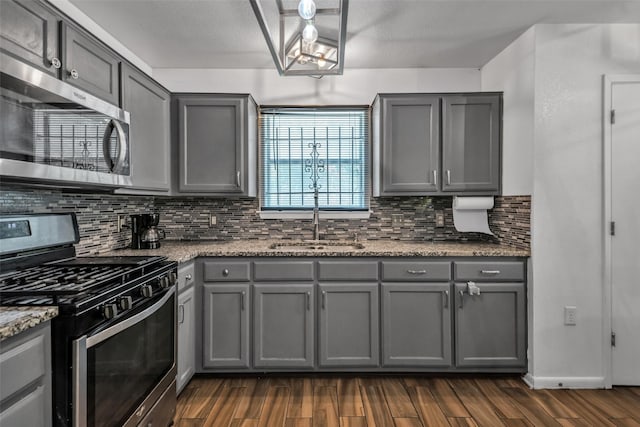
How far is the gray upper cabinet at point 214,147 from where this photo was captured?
286cm

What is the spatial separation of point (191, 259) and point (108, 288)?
3.33 feet

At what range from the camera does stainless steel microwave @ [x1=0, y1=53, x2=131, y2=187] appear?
4.26 feet

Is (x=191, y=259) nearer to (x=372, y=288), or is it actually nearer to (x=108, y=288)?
(x=108, y=288)

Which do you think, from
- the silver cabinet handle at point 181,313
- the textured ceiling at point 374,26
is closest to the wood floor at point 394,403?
the silver cabinet handle at point 181,313

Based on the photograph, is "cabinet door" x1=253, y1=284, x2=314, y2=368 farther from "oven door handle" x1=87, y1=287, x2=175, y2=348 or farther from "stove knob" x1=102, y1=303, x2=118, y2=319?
"stove knob" x1=102, y1=303, x2=118, y2=319

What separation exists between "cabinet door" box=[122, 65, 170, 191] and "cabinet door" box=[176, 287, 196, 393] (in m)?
0.79

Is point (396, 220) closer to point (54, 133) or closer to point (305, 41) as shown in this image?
point (305, 41)

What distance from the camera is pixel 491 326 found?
2.54 meters

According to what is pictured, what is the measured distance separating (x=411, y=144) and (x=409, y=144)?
0.05 feet

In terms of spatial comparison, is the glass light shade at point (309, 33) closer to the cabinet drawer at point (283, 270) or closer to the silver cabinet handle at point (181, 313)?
the cabinet drawer at point (283, 270)

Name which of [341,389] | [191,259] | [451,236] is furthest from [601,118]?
[191,259]

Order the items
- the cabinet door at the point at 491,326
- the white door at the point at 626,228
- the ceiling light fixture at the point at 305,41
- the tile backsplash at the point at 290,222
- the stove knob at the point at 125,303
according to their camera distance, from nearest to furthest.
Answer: the stove knob at the point at 125,303 → the ceiling light fixture at the point at 305,41 → the white door at the point at 626,228 → the cabinet door at the point at 491,326 → the tile backsplash at the point at 290,222

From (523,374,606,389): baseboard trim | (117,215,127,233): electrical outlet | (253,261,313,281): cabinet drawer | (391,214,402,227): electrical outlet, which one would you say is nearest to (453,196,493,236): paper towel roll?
(391,214,402,227): electrical outlet

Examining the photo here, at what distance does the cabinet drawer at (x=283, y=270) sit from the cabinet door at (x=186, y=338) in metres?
0.47
